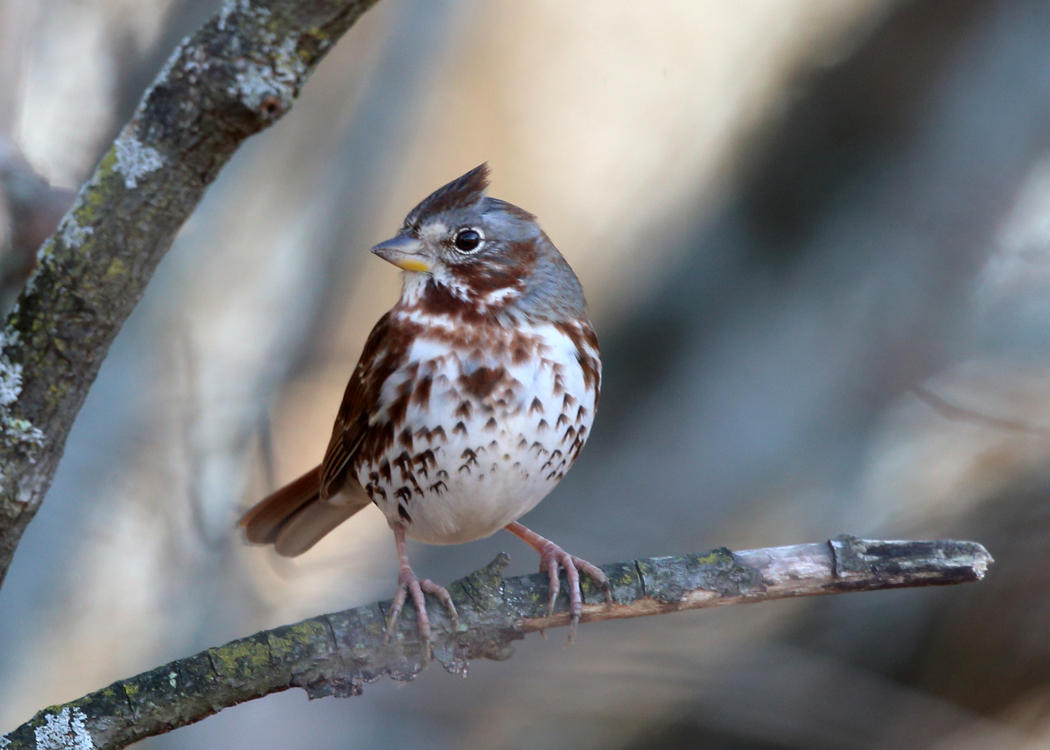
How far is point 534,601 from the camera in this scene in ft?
11.8

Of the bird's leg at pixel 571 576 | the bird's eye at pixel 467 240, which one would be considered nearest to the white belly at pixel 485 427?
the bird's leg at pixel 571 576

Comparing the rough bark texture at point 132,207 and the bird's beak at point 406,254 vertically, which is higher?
the bird's beak at point 406,254

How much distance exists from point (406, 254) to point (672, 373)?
2807 mm

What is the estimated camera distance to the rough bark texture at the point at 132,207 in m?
2.31

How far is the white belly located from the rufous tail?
0.74 m

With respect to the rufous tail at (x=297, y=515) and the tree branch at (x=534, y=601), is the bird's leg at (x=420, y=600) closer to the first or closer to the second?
the tree branch at (x=534, y=601)

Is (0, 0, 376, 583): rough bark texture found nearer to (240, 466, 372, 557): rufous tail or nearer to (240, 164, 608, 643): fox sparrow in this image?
(240, 164, 608, 643): fox sparrow

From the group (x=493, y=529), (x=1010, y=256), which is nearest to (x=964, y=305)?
(x=1010, y=256)

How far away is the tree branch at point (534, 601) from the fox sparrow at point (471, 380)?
0.14 metres

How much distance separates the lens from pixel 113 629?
19.3ft

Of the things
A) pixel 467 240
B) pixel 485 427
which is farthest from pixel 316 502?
pixel 467 240

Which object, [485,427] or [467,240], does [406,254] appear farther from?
[485,427]

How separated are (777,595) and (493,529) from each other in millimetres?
1204

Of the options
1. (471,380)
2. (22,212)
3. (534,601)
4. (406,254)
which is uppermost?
(22,212)
